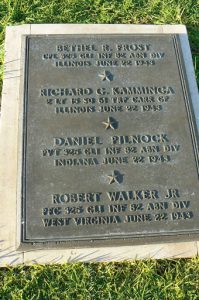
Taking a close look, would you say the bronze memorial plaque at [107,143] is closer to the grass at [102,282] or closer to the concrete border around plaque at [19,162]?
the concrete border around plaque at [19,162]

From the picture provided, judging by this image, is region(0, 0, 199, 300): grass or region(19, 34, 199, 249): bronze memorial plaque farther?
region(19, 34, 199, 249): bronze memorial plaque

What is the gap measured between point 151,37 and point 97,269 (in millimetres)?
2409

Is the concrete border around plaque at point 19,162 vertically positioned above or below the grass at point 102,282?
above

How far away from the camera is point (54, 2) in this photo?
4.69 meters

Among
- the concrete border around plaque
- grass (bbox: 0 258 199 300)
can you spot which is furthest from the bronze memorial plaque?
grass (bbox: 0 258 199 300)

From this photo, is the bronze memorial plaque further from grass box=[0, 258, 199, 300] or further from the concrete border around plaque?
grass box=[0, 258, 199, 300]

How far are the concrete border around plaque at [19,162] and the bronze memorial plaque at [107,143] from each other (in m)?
0.10

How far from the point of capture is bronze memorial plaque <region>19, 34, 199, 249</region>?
131 inches

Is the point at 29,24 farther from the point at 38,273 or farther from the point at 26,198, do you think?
the point at 38,273

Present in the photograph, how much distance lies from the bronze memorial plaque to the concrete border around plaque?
10 centimetres

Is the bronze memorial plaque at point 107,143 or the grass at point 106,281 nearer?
the grass at point 106,281

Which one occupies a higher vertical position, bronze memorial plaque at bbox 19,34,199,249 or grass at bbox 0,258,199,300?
bronze memorial plaque at bbox 19,34,199,249

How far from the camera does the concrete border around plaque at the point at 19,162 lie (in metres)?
3.31

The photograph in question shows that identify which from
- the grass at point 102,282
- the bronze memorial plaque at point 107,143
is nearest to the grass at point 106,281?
the grass at point 102,282
